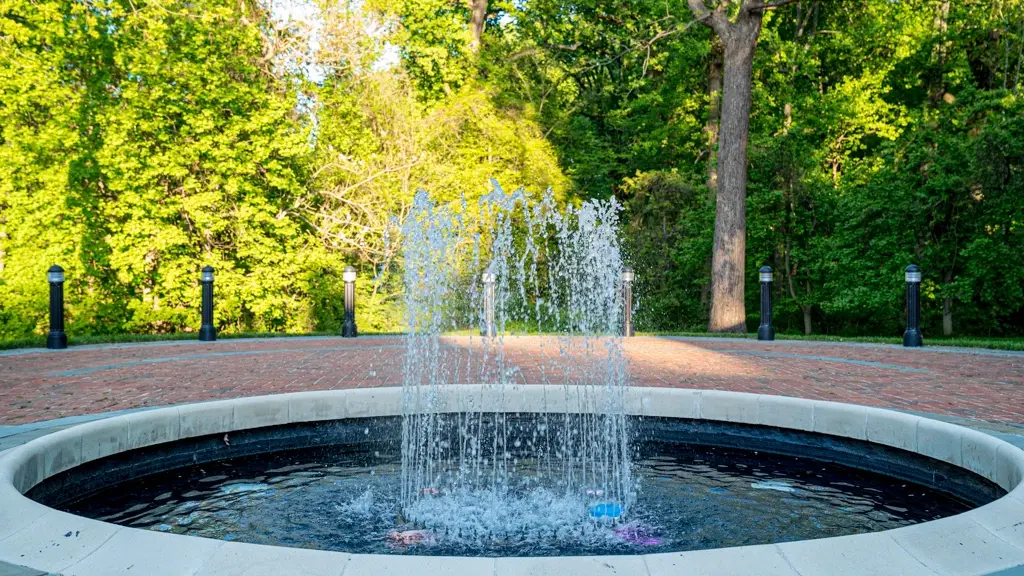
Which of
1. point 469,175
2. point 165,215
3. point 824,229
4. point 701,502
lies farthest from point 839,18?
point 701,502

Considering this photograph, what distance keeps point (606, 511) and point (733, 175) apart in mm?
12944

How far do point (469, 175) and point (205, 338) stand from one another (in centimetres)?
874

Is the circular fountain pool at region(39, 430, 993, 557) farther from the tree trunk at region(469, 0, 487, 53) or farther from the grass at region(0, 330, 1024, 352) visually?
the tree trunk at region(469, 0, 487, 53)

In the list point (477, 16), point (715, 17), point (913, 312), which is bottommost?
point (913, 312)

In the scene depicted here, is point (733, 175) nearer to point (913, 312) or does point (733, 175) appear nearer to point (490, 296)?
point (913, 312)

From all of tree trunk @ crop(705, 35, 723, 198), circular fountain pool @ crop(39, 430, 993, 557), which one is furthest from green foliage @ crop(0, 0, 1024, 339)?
circular fountain pool @ crop(39, 430, 993, 557)

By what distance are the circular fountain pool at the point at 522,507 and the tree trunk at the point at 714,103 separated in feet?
53.9

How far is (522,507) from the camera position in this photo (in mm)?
5020

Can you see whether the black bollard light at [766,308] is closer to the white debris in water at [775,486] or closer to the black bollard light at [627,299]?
the black bollard light at [627,299]

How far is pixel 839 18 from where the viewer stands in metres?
23.8

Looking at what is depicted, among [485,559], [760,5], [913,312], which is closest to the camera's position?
[485,559]

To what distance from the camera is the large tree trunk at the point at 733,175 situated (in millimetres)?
16594

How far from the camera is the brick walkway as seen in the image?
24.1 ft

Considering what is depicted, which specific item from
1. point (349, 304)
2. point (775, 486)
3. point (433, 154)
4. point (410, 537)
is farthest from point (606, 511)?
point (433, 154)
